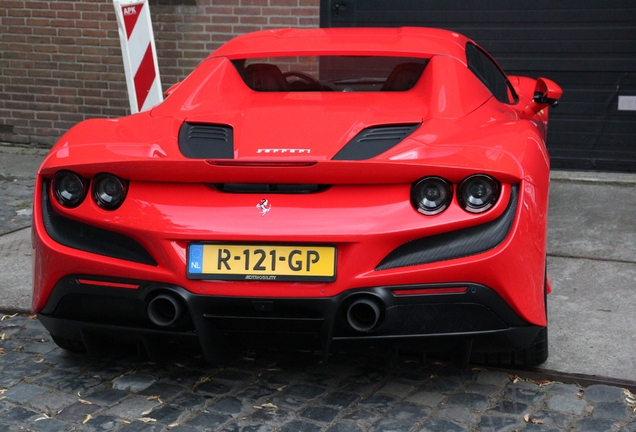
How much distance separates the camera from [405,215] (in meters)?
3.05

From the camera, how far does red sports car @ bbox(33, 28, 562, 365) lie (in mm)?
3059

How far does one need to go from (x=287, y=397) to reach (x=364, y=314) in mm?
541

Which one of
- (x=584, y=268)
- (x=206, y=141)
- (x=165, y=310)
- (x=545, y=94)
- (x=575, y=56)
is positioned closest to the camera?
(x=165, y=310)

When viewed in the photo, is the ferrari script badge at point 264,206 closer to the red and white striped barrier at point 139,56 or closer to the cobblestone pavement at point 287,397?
the cobblestone pavement at point 287,397

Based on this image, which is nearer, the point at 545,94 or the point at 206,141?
the point at 206,141

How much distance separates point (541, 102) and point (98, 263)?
2702 millimetres

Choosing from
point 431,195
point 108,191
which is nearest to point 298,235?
point 431,195

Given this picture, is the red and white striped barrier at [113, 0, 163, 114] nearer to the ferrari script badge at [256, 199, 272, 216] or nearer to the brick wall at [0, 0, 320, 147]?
the brick wall at [0, 0, 320, 147]

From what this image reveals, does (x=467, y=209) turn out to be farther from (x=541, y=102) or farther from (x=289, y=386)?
(x=541, y=102)

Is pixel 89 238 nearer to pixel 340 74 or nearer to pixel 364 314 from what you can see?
pixel 364 314

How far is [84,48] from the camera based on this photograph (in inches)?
378

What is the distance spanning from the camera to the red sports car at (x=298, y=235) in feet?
10.0

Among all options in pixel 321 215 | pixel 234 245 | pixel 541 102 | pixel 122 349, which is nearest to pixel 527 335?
pixel 321 215

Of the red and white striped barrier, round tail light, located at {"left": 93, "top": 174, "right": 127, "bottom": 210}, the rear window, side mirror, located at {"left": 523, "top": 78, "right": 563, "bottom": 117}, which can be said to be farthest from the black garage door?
round tail light, located at {"left": 93, "top": 174, "right": 127, "bottom": 210}
